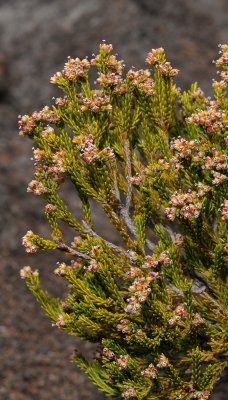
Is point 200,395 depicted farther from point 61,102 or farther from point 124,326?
point 61,102

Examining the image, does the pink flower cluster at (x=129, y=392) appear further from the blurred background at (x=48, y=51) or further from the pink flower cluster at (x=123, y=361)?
the blurred background at (x=48, y=51)

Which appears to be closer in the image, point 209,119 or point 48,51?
point 209,119

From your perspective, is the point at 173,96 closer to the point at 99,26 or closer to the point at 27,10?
the point at 99,26

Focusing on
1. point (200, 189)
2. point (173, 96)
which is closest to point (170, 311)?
point (200, 189)

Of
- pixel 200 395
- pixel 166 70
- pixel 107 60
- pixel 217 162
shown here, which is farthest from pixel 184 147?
pixel 200 395

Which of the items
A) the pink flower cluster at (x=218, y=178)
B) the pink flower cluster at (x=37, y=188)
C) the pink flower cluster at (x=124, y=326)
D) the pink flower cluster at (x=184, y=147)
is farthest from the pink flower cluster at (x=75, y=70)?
the pink flower cluster at (x=124, y=326)

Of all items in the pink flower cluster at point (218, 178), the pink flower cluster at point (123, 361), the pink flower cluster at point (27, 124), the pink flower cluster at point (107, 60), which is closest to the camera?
the pink flower cluster at point (218, 178)

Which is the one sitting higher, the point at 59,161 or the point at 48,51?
the point at 48,51
